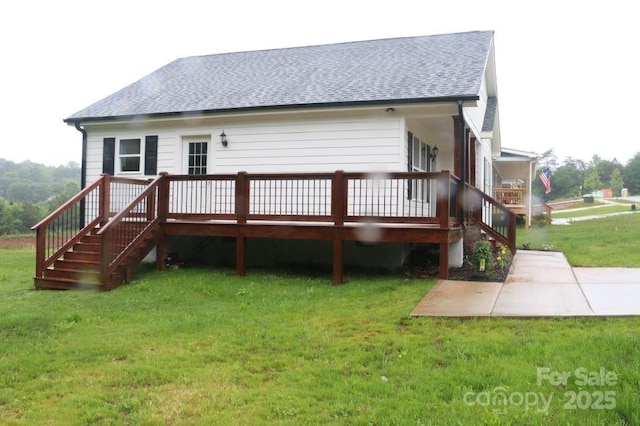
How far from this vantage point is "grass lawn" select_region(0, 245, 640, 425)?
3.16 metres

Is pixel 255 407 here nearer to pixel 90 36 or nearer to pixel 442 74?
pixel 442 74

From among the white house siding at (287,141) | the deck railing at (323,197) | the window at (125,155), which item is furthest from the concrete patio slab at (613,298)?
the window at (125,155)

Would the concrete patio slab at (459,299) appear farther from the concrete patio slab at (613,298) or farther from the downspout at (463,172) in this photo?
the downspout at (463,172)

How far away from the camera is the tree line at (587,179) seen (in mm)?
67312

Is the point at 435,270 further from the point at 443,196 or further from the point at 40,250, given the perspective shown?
the point at 40,250

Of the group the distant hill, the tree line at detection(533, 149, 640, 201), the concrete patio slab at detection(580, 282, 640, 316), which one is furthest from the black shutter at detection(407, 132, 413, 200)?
the tree line at detection(533, 149, 640, 201)

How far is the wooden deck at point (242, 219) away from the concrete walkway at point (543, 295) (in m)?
1.18

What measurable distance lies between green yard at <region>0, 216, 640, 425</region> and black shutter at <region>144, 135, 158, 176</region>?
16.2 feet

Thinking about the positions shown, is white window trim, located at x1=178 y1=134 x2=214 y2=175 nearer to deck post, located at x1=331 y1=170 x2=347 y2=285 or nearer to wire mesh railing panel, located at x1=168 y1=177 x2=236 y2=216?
wire mesh railing panel, located at x1=168 y1=177 x2=236 y2=216

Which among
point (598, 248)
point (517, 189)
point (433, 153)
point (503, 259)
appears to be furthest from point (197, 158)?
point (517, 189)

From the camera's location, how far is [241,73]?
41.8 feet

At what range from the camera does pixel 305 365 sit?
4.15 meters

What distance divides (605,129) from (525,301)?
119596 mm

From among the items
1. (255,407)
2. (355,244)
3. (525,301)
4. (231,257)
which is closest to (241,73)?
(231,257)
